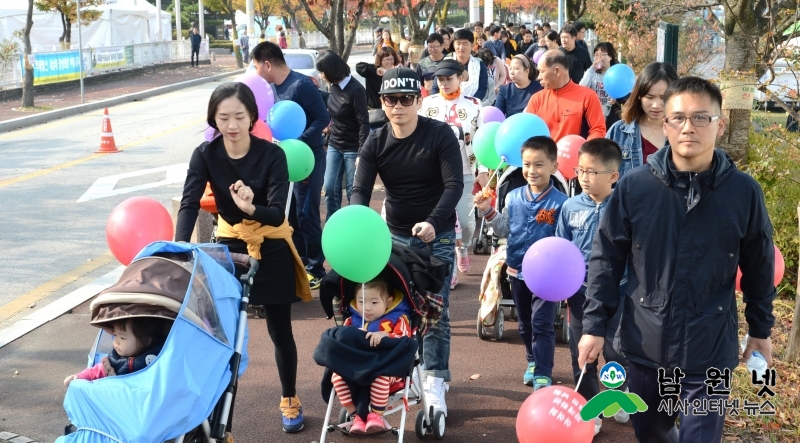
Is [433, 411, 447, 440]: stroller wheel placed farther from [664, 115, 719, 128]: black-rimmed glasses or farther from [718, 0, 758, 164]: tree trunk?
[718, 0, 758, 164]: tree trunk

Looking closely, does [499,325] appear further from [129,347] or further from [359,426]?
[129,347]

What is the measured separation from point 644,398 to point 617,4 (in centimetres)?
2044

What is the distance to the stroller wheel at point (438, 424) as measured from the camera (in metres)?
5.06

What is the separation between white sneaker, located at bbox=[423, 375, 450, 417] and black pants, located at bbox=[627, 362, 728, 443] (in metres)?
1.54

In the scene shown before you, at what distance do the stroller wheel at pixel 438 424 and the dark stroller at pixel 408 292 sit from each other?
0.07ft

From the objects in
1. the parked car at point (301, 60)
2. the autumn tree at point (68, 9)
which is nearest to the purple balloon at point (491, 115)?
the parked car at point (301, 60)

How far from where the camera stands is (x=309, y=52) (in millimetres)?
21953

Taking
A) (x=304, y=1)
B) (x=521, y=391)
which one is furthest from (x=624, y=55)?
(x=521, y=391)

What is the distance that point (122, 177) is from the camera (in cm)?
1426

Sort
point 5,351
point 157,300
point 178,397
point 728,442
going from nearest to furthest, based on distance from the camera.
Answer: point 178,397, point 157,300, point 728,442, point 5,351

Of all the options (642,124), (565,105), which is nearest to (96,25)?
(565,105)

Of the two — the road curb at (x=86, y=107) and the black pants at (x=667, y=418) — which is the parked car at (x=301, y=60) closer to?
the road curb at (x=86, y=107)

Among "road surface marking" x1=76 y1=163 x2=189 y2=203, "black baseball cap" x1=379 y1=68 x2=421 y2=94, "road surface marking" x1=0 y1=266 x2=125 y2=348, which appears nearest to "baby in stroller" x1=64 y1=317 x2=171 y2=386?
"black baseball cap" x1=379 y1=68 x2=421 y2=94

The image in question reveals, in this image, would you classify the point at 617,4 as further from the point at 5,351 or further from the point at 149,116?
the point at 5,351
